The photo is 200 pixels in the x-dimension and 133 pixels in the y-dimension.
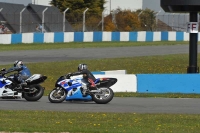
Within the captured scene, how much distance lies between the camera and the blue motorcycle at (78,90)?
51.8 feet

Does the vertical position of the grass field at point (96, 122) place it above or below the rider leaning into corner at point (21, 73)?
below

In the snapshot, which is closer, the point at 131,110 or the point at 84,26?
the point at 131,110

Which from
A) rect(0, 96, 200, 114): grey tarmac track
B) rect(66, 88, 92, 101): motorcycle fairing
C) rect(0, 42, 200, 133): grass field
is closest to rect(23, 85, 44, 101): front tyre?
rect(0, 96, 200, 114): grey tarmac track

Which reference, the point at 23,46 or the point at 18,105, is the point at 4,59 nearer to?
the point at 23,46

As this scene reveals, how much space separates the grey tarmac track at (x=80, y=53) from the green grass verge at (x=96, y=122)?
47.0ft

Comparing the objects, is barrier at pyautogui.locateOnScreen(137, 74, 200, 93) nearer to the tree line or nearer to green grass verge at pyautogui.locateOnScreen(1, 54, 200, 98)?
green grass verge at pyautogui.locateOnScreen(1, 54, 200, 98)

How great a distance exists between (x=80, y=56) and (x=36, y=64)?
17.3ft

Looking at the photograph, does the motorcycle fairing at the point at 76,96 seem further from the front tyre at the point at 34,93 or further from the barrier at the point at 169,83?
the barrier at the point at 169,83

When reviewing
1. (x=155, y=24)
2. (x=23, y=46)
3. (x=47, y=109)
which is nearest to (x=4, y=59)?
(x=23, y=46)

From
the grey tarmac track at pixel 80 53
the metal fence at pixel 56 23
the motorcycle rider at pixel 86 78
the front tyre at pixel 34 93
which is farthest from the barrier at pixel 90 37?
the motorcycle rider at pixel 86 78

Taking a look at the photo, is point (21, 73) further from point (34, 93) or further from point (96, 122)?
point (96, 122)

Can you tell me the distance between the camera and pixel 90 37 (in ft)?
140

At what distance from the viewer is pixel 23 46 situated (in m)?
36.0

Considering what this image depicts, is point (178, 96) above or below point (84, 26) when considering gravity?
below
